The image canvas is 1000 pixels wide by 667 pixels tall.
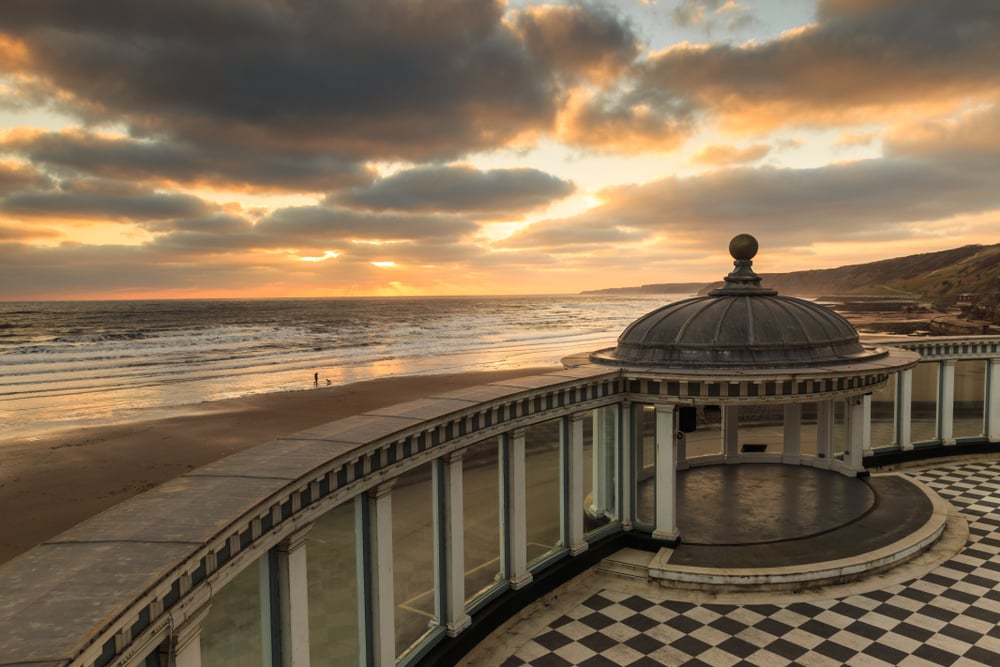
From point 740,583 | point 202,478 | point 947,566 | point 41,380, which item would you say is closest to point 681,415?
point 740,583

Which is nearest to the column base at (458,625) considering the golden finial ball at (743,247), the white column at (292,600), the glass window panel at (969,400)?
the white column at (292,600)

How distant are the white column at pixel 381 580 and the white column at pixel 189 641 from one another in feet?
10.2

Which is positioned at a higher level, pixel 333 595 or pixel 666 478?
pixel 666 478

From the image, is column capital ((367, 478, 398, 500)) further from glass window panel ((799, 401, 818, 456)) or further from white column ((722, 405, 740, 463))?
glass window panel ((799, 401, 818, 456))

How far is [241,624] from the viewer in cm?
604

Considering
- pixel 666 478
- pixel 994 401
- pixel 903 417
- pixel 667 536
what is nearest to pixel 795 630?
pixel 667 536

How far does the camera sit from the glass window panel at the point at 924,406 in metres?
25.2

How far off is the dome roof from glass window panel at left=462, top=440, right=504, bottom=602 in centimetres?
457

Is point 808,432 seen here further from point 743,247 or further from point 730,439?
point 743,247

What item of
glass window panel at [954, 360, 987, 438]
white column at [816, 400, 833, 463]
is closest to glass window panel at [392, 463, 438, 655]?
white column at [816, 400, 833, 463]

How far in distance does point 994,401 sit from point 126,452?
35.4 meters

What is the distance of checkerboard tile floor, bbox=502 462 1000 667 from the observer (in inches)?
394

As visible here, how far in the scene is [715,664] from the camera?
9852 mm

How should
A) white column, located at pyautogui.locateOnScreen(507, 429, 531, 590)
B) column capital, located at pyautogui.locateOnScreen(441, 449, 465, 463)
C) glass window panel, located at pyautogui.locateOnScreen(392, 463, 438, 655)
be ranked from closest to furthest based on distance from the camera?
column capital, located at pyautogui.locateOnScreen(441, 449, 465, 463), glass window panel, located at pyautogui.locateOnScreen(392, 463, 438, 655), white column, located at pyautogui.locateOnScreen(507, 429, 531, 590)
